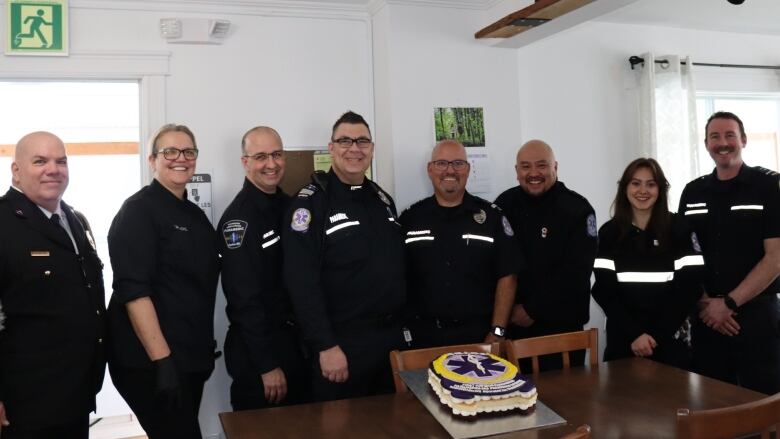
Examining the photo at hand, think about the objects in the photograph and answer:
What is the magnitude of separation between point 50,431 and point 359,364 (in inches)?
43.1

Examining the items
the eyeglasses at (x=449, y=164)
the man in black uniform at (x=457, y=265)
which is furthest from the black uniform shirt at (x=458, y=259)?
the eyeglasses at (x=449, y=164)

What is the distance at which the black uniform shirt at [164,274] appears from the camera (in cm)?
214

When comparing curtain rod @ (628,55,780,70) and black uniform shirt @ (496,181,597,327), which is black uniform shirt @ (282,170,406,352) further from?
curtain rod @ (628,55,780,70)

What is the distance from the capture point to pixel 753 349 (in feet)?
9.50

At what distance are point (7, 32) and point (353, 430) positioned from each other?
2652 millimetres

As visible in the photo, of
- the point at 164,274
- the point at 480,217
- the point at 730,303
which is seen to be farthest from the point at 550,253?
the point at 164,274

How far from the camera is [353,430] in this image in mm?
1668

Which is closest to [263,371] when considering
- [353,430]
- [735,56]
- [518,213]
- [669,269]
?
[353,430]

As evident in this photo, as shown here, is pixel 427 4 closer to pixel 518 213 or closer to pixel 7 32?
pixel 518 213

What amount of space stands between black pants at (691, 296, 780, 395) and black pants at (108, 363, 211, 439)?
7.98 feet

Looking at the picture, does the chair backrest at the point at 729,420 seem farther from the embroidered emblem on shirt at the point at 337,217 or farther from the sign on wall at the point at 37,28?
the sign on wall at the point at 37,28

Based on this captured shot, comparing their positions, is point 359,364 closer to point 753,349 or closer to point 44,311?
point 44,311

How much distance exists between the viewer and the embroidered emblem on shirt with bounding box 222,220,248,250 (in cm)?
245

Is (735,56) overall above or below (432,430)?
above
